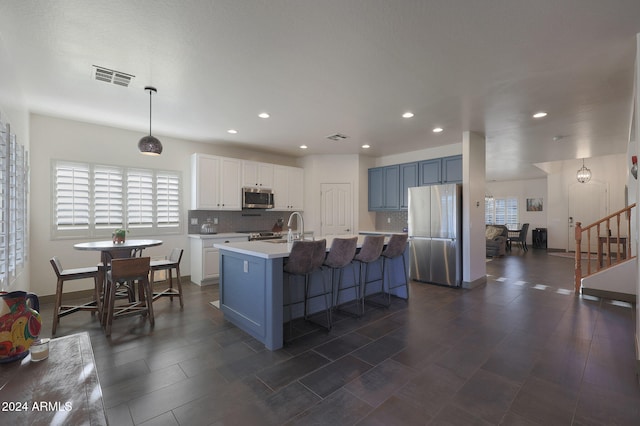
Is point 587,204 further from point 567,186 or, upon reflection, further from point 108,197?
point 108,197

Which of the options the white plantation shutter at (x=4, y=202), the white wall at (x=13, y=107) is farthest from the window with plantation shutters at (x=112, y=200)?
the white plantation shutter at (x=4, y=202)

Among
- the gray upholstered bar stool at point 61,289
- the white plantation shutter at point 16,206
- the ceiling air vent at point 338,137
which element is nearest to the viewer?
the white plantation shutter at point 16,206

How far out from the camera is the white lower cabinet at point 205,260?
4887 mm

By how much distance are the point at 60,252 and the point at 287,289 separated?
138 inches

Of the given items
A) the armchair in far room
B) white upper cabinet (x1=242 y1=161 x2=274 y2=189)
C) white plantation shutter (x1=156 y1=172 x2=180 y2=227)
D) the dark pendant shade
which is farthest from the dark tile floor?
the armchair in far room

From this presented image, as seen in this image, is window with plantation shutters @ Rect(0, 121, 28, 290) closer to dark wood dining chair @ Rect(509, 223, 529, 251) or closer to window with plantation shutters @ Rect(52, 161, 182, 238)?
window with plantation shutters @ Rect(52, 161, 182, 238)

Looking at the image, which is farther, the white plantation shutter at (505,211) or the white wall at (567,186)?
the white plantation shutter at (505,211)

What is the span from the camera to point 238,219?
588 centimetres

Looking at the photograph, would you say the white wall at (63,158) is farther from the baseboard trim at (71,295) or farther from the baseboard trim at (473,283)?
the baseboard trim at (473,283)

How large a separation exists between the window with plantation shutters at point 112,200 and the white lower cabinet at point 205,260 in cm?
57

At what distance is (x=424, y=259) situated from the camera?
5.24 m

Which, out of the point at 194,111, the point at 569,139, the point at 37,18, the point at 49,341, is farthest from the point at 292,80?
the point at 569,139

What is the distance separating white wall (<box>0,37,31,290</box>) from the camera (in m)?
2.35

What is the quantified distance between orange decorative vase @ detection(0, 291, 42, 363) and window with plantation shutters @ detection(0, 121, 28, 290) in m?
1.69
